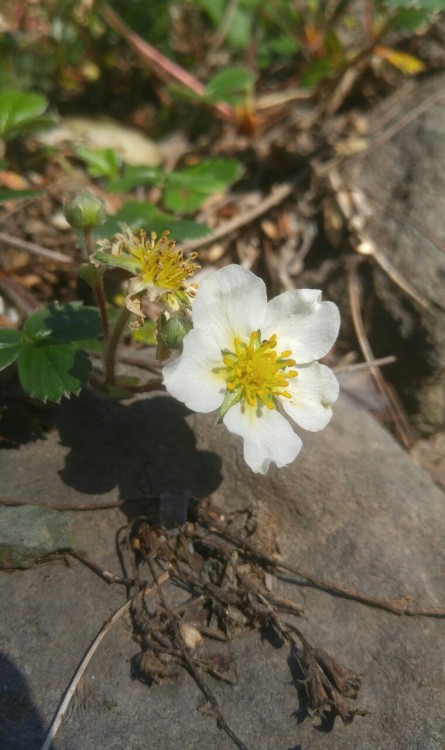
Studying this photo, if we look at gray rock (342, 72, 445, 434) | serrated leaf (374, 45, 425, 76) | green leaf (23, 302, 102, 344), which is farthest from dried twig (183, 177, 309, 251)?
green leaf (23, 302, 102, 344)

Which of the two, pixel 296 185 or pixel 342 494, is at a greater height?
pixel 296 185

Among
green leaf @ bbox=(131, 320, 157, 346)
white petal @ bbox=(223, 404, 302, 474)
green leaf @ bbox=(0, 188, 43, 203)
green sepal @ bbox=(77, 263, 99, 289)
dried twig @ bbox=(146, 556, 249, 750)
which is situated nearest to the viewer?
dried twig @ bbox=(146, 556, 249, 750)

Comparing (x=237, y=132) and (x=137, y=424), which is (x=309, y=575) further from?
(x=237, y=132)

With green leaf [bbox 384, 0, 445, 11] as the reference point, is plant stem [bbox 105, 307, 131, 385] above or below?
below

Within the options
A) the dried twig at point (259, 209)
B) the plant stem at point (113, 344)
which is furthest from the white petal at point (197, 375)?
the dried twig at point (259, 209)

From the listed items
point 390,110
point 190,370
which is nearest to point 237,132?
point 390,110

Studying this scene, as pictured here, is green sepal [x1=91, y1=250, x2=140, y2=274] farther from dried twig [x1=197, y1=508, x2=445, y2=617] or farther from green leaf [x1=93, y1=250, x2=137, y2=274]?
dried twig [x1=197, y1=508, x2=445, y2=617]

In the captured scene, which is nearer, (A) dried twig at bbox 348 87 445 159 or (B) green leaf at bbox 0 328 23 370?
(B) green leaf at bbox 0 328 23 370

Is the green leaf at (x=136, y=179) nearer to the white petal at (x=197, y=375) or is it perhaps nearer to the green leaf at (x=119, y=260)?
the green leaf at (x=119, y=260)
